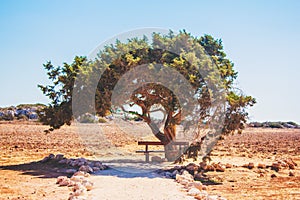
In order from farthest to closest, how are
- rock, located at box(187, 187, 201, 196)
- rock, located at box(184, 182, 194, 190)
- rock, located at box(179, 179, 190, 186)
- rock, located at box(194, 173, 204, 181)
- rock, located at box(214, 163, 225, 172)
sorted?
1. rock, located at box(214, 163, 225, 172)
2. rock, located at box(194, 173, 204, 181)
3. rock, located at box(179, 179, 190, 186)
4. rock, located at box(184, 182, 194, 190)
5. rock, located at box(187, 187, 201, 196)

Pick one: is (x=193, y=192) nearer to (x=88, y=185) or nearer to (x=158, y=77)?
(x=88, y=185)

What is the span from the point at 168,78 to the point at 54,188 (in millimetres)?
5712

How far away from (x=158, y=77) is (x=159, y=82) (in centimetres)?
18

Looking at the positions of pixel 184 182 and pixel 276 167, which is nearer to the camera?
pixel 184 182

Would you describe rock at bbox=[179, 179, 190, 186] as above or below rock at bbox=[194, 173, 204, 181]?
above

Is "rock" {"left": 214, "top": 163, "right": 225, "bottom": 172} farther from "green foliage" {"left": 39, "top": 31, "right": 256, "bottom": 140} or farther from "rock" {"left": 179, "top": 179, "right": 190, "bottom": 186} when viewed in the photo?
"rock" {"left": 179, "top": 179, "right": 190, "bottom": 186}

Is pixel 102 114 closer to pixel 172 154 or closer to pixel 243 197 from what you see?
pixel 172 154

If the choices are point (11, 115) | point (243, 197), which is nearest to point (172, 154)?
point (243, 197)

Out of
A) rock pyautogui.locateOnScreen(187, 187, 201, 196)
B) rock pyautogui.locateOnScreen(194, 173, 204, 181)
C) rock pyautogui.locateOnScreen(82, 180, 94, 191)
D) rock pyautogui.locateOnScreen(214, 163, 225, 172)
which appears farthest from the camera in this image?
rock pyautogui.locateOnScreen(214, 163, 225, 172)

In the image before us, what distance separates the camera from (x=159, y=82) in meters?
14.2

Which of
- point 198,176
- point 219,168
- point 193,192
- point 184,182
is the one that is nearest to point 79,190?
point 193,192

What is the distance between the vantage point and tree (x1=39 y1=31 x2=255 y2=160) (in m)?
14.1

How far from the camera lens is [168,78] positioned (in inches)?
553

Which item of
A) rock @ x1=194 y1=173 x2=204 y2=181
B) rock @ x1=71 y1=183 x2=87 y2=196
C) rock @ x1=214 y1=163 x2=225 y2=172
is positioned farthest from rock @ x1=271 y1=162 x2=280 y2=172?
rock @ x1=71 y1=183 x2=87 y2=196
